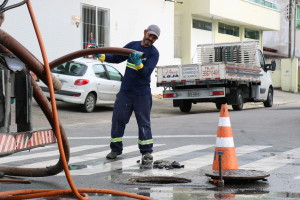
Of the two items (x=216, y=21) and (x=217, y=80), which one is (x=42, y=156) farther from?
(x=216, y=21)

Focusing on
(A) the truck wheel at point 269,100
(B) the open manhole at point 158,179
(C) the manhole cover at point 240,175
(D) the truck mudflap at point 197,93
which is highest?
(D) the truck mudflap at point 197,93

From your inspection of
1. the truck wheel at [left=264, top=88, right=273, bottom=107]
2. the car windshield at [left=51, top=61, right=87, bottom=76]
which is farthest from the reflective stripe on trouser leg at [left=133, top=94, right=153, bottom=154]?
the truck wheel at [left=264, top=88, right=273, bottom=107]

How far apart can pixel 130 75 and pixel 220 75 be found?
40.6 feet

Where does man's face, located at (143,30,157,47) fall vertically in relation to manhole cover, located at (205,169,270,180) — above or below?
above

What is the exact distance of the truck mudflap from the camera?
21.3 meters

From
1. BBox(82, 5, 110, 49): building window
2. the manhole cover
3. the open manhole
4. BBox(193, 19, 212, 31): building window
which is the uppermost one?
BBox(193, 19, 212, 31): building window

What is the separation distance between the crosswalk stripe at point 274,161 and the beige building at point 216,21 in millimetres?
22585

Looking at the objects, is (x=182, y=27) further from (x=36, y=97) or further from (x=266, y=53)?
(x=36, y=97)

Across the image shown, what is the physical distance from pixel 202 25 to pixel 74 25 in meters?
13.1

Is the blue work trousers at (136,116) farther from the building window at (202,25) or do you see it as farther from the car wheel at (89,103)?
the building window at (202,25)

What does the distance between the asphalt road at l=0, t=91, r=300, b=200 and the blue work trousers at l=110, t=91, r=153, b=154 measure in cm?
31

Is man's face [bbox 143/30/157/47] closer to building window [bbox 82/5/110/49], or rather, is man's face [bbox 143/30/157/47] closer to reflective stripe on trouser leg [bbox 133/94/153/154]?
reflective stripe on trouser leg [bbox 133/94/153/154]

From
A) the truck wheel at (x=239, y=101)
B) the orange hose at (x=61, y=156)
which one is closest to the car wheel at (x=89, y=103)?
the truck wheel at (x=239, y=101)

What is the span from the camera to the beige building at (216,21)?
110ft
